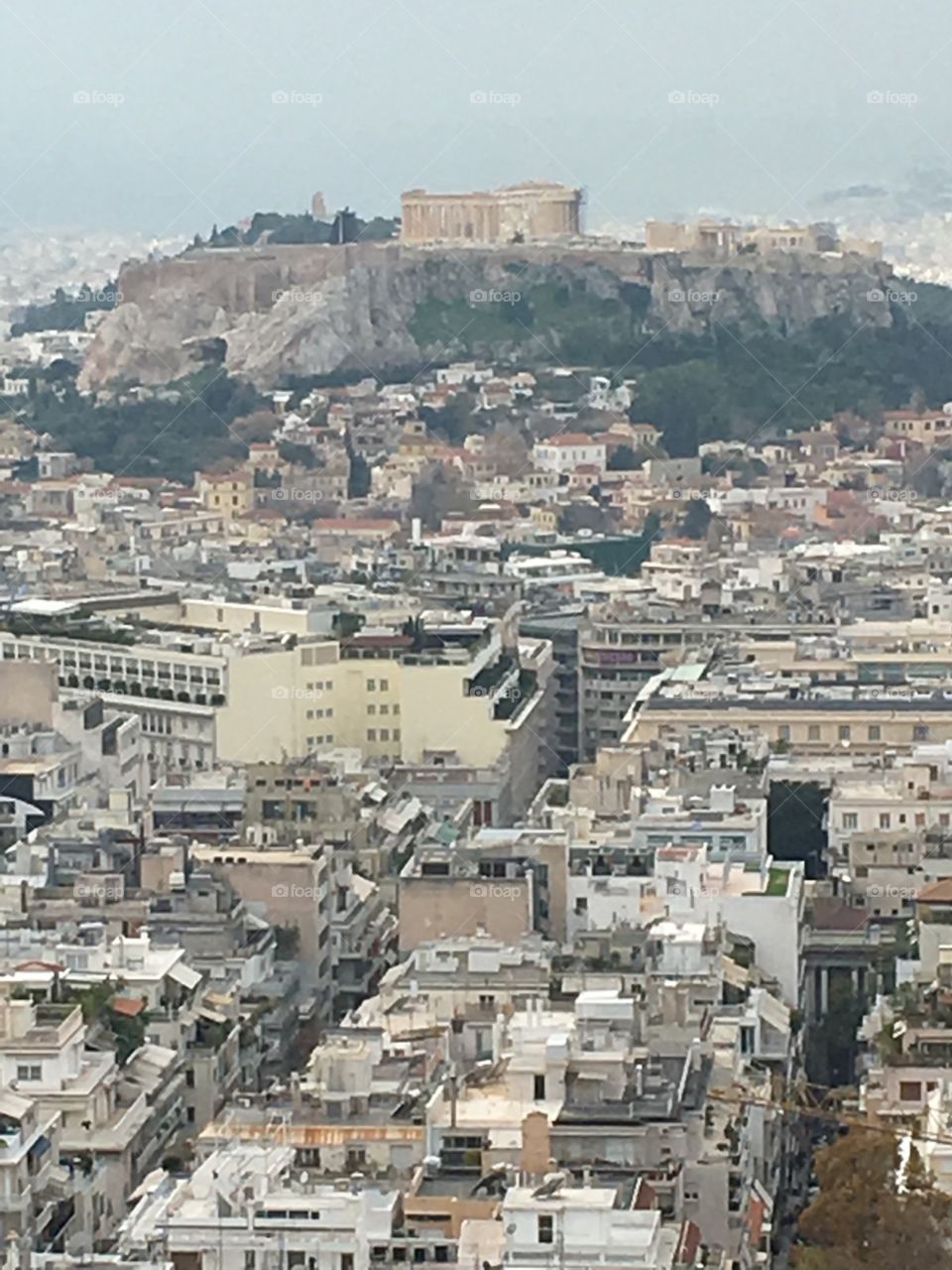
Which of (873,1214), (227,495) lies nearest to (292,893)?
(873,1214)

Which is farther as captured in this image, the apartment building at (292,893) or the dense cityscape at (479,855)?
the apartment building at (292,893)

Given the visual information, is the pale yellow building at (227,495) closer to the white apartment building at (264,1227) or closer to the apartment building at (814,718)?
the apartment building at (814,718)

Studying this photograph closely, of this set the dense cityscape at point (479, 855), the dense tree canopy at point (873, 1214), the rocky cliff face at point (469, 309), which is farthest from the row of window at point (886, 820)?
the rocky cliff face at point (469, 309)

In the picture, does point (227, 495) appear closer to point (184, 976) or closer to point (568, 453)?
point (568, 453)

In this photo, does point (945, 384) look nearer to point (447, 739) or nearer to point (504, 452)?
point (504, 452)

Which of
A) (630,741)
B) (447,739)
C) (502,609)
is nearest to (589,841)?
(630,741)
